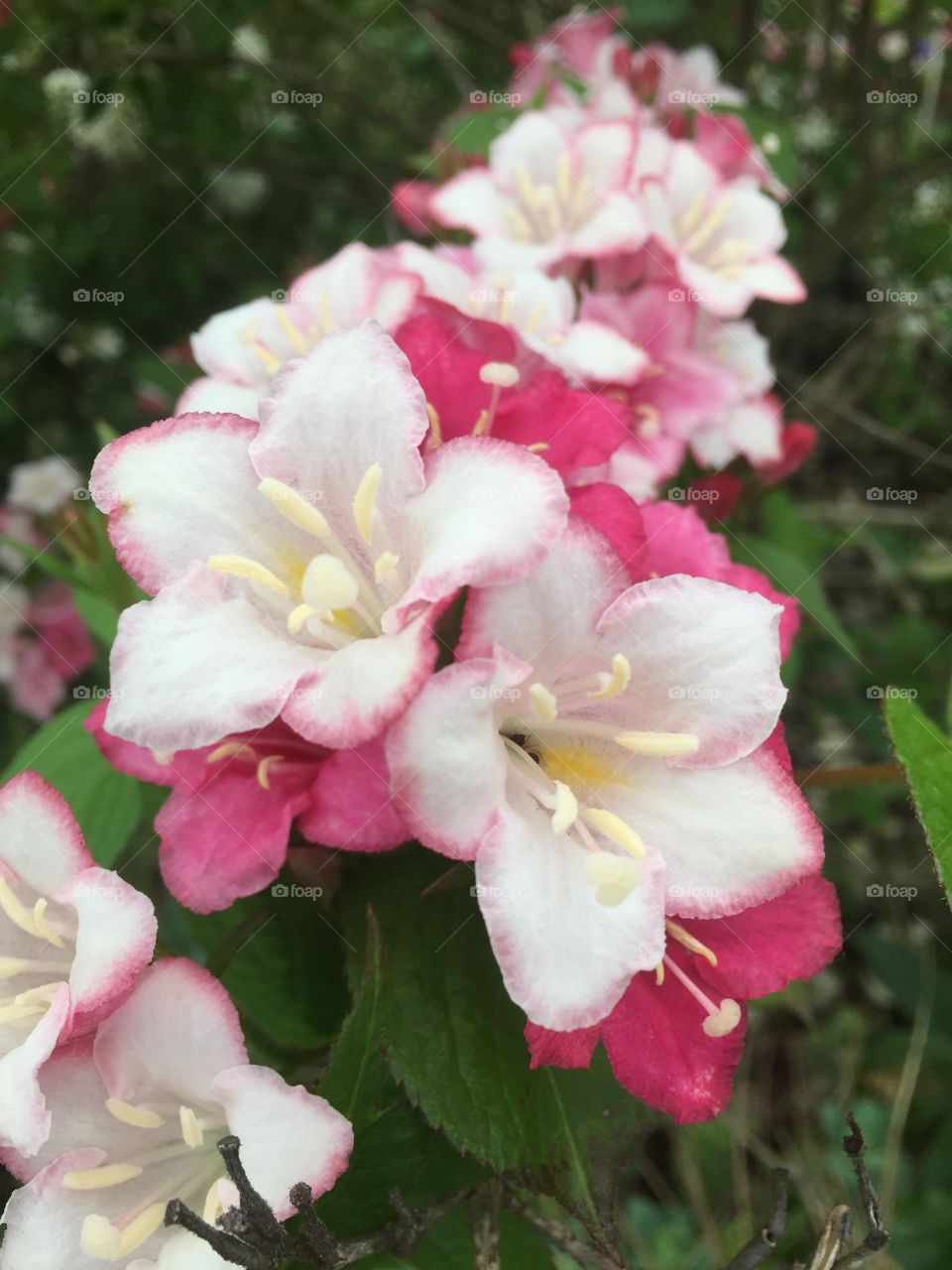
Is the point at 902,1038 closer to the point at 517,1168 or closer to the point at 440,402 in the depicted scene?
the point at 517,1168

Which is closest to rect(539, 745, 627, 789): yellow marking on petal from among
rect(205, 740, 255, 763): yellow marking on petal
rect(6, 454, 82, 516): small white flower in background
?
rect(205, 740, 255, 763): yellow marking on petal

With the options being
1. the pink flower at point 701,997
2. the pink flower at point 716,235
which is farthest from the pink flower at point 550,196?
the pink flower at point 701,997

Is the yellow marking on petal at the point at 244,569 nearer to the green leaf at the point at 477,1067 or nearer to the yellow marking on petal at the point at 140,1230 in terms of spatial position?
the green leaf at the point at 477,1067

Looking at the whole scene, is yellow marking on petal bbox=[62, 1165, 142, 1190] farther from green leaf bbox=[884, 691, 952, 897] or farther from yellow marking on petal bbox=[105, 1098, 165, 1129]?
green leaf bbox=[884, 691, 952, 897]

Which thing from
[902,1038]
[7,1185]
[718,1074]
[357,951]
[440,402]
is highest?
[440,402]

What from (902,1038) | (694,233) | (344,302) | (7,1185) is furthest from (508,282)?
(7,1185)

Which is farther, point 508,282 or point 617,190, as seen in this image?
point 617,190

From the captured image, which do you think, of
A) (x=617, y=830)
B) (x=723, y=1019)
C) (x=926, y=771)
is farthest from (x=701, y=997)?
(x=926, y=771)
